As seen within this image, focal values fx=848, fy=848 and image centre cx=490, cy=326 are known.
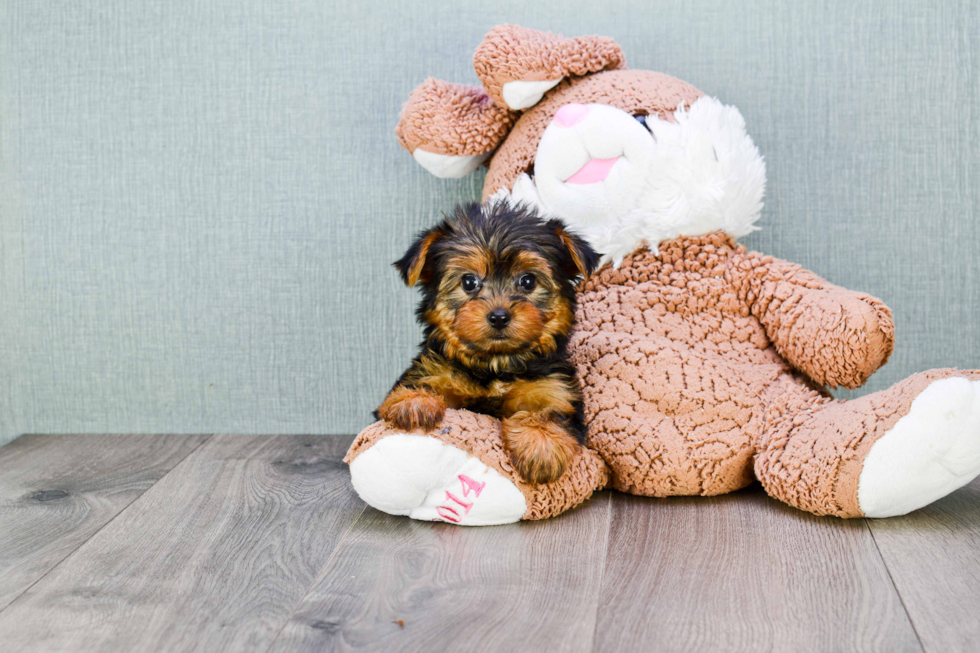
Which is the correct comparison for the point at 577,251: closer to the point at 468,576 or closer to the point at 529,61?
the point at 529,61

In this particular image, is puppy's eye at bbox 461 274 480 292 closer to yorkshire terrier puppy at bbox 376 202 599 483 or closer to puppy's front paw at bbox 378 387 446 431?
yorkshire terrier puppy at bbox 376 202 599 483

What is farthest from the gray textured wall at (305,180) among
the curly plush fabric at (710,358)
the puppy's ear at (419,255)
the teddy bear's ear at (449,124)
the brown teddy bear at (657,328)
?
the puppy's ear at (419,255)

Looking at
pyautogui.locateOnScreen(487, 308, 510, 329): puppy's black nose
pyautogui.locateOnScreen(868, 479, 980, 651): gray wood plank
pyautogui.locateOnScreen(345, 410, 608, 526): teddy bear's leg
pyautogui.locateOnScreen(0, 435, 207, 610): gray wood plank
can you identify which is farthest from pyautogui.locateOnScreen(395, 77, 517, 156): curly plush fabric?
pyautogui.locateOnScreen(868, 479, 980, 651): gray wood plank

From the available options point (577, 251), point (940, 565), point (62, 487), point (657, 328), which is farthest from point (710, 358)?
point (62, 487)

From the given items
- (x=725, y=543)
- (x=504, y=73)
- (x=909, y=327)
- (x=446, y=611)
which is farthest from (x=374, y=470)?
(x=909, y=327)

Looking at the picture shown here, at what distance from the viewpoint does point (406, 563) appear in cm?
170

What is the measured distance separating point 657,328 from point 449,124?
2.57ft

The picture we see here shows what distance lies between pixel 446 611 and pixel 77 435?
1.84 meters

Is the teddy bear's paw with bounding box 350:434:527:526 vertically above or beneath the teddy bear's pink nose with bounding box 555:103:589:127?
beneath

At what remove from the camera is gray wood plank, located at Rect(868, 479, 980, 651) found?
1397mm

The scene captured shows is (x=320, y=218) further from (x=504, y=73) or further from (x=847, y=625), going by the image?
(x=847, y=625)

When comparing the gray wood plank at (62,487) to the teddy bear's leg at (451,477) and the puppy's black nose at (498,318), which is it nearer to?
the teddy bear's leg at (451,477)

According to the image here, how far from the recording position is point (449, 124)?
2.30 metres

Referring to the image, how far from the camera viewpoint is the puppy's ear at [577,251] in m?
1.92
